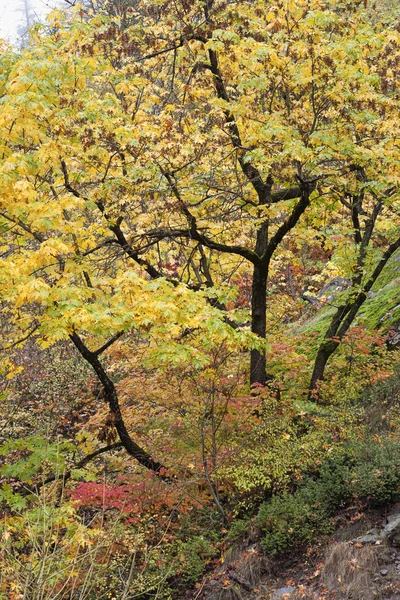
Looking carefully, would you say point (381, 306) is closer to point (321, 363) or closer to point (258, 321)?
point (321, 363)

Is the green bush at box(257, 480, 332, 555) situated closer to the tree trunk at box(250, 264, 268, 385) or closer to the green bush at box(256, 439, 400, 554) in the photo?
the green bush at box(256, 439, 400, 554)

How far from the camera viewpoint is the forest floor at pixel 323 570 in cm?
564

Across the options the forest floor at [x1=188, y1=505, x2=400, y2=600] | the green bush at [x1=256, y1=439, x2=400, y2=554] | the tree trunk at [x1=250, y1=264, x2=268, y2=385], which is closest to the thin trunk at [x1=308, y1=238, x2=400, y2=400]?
the tree trunk at [x1=250, y1=264, x2=268, y2=385]

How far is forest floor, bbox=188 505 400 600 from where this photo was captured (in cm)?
564

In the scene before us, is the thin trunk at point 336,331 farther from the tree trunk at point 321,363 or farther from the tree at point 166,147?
the tree at point 166,147

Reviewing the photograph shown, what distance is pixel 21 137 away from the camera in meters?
6.64

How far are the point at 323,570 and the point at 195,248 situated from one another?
5.26 metres

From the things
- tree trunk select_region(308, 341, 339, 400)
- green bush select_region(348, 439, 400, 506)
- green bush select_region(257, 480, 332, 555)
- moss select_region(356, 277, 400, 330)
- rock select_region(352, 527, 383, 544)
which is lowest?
rock select_region(352, 527, 383, 544)

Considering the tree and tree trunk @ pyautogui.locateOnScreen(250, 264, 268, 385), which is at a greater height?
the tree

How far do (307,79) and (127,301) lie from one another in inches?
151

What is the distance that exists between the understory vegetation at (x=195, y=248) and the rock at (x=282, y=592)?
0.66 meters

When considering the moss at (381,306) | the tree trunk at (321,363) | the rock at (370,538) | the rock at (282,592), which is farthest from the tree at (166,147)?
the moss at (381,306)

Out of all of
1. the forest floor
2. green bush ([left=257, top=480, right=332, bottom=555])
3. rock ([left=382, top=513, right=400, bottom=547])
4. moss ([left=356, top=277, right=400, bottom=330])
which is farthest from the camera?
moss ([left=356, top=277, right=400, bottom=330])

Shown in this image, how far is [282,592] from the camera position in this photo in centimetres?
612
